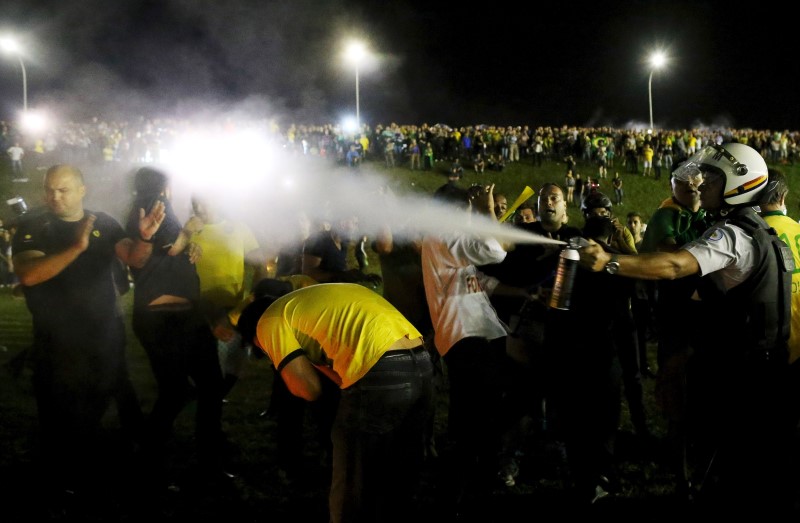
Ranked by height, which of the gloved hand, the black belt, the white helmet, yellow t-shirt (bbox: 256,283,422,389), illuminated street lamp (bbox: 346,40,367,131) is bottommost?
the black belt

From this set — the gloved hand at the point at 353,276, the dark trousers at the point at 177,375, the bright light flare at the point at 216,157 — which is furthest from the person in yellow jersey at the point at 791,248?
the bright light flare at the point at 216,157

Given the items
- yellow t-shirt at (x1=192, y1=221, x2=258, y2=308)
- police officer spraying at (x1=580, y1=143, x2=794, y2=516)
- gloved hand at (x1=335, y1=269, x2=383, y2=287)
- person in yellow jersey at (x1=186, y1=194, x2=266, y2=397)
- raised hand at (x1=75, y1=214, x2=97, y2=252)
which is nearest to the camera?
police officer spraying at (x1=580, y1=143, x2=794, y2=516)

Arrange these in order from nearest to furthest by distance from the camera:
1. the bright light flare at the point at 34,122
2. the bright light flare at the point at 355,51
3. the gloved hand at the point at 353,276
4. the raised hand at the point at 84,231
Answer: the raised hand at the point at 84,231 → the gloved hand at the point at 353,276 → the bright light flare at the point at 34,122 → the bright light flare at the point at 355,51

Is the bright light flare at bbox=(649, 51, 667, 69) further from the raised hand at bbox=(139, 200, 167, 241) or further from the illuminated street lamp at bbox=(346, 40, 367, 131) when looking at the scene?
the raised hand at bbox=(139, 200, 167, 241)

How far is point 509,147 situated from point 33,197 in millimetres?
20888

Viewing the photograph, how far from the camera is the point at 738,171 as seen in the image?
3693 mm

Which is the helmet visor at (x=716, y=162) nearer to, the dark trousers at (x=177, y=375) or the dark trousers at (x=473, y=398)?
the dark trousers at (x=473, y=398)

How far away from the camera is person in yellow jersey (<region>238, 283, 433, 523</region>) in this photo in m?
3.28

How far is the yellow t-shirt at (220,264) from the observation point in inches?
217

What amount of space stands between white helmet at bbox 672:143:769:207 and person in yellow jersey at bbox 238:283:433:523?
194cm

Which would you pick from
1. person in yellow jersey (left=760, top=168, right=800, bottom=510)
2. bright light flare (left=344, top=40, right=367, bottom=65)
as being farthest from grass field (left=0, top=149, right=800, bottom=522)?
bright light flare (left=344, top=40, right=367, bottom=65)

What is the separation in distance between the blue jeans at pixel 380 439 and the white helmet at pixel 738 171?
6.41ft

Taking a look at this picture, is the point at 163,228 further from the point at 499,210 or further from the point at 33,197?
the point at 33,197

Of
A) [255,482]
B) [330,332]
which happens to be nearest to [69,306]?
[255,482]
